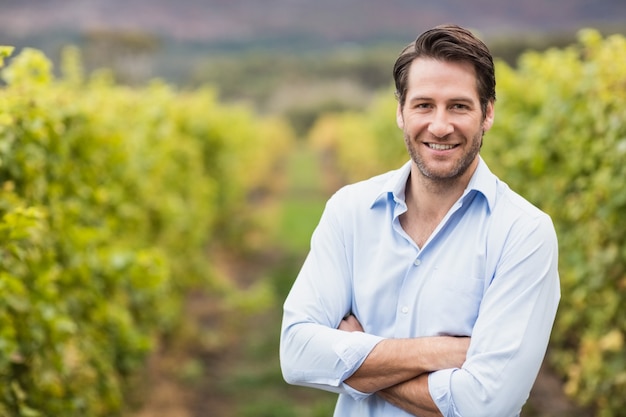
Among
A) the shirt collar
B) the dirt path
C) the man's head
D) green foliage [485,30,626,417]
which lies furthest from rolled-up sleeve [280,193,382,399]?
the dirt path

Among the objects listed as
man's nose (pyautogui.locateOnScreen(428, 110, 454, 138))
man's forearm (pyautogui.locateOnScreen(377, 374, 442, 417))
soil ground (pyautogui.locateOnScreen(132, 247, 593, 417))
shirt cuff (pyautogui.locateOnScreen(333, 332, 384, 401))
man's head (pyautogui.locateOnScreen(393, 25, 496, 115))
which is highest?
man's head (pyautogui.locateOnScreen(393, 25, 496, 115))

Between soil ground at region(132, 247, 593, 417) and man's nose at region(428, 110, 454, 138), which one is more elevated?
man's nose at region(428, 110, 454, 138)

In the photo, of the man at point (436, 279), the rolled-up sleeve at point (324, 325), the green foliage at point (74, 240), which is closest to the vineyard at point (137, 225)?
the green foliage at point (74, 240)

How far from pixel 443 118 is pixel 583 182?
3.12m

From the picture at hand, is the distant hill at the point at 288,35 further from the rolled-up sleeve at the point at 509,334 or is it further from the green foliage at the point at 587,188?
the rolled-up sleeve at the point at 509,334

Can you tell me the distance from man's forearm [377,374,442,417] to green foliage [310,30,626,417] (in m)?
2.32

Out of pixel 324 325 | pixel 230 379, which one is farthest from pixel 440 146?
pixel 230 379

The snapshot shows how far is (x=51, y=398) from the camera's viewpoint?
3775 mm

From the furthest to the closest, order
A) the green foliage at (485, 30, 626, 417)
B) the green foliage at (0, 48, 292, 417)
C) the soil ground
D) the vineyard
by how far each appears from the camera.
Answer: the soil ground
the green foliage at (485, 30, 626, 417)
the vineyard
the green foliage at (0, 48, 292, 417)

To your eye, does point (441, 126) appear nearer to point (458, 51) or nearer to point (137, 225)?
point (458, 51)

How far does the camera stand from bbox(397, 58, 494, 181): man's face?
2223 mm

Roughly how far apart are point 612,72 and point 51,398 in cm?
345

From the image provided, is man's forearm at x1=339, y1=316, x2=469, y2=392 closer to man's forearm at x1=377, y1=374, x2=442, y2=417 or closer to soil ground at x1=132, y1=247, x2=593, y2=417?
man's forearm at x1=377, y1=374, x2=442, y2=417

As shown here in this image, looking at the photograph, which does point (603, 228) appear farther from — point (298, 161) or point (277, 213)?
point (298, 161)
